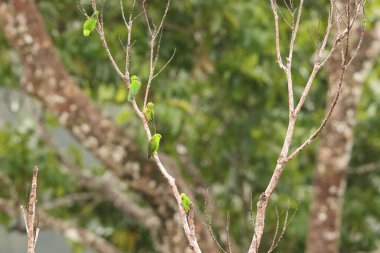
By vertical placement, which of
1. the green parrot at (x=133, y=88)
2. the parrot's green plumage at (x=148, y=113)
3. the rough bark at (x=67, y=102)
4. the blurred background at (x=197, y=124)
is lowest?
the parrot's green plumage at (x=148, y=113)

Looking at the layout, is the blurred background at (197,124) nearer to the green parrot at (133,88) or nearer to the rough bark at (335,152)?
the rough bark at (335,152)

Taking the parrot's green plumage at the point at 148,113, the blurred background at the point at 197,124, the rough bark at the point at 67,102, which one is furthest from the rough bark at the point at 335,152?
the parrot's green plumage at the point at 148,113

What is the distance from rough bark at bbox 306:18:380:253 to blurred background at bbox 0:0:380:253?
1cm

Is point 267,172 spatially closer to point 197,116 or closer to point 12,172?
point 197,116

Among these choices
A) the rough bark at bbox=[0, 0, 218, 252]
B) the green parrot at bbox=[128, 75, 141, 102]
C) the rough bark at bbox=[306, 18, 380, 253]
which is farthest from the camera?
the rough bark at bbox=[306, 18, 380, 253]

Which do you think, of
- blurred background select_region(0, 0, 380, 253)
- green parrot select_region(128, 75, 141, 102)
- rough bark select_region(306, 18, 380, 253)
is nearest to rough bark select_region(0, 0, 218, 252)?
blurred background select_region(0, 0, 380, 253)

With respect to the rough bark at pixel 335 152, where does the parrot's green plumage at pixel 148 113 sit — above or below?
below

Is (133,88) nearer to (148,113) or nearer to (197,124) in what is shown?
(148,113)

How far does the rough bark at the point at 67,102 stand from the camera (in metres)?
4.86

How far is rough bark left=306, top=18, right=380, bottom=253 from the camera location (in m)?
5.28

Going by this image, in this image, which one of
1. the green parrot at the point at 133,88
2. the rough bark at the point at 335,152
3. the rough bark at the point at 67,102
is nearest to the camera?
the green parrot at the point at 133,88

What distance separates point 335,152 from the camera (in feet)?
17.8

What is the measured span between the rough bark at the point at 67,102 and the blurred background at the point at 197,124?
13 mm

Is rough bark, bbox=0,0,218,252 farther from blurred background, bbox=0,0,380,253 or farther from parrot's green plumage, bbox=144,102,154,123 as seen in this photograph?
parrot's green plumage, bbox=144,102,154,123
